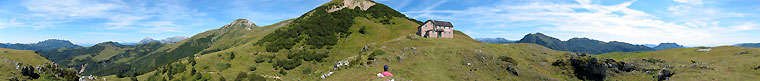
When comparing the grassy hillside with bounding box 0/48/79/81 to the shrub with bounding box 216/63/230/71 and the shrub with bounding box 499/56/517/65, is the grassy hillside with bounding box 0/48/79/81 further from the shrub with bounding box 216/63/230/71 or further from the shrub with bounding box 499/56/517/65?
the shrub with bounding box 499/56/517/65

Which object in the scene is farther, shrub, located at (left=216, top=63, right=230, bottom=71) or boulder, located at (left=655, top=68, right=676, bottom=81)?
shrub, located at (left=216, top=63, right=230, bottom=71)

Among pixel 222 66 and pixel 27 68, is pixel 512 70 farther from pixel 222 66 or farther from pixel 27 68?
pixel 27 68

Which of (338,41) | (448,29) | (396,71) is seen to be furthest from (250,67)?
(448,29)

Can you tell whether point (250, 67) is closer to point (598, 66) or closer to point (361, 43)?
point (361, 43)

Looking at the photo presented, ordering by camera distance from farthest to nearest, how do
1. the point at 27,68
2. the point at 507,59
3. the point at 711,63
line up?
the point at 27,68, the point at 507,59, the point at 711,63

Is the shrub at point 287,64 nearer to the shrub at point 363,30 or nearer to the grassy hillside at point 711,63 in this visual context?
the shrub at point 363,30

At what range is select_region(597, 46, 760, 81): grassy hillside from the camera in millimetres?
39219

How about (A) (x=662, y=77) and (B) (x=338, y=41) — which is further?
(B) (x=338, y=41)

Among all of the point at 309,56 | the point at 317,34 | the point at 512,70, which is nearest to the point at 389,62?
the point at 512,70

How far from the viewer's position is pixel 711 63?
152ft

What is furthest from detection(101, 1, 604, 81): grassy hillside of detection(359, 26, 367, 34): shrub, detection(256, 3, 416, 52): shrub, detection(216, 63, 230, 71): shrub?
detection(359, 26, 367, 34): shrub

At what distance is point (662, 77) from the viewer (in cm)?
4416

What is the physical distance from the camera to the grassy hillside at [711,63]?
39219 mm

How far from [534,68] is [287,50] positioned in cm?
7171
